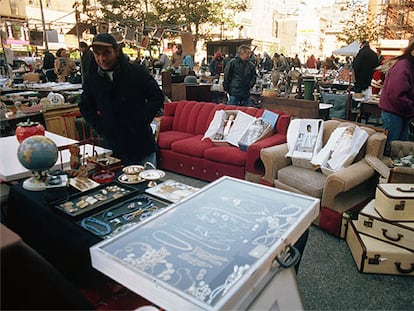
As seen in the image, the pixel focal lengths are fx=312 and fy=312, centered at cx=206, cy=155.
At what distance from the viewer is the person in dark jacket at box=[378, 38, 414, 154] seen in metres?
3.17

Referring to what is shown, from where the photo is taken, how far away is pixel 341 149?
3.05 meters

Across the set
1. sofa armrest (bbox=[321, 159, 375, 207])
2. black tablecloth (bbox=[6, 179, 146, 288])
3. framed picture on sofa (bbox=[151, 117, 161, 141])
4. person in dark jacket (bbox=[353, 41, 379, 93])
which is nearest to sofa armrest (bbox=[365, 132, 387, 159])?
sofa armrest (bbox=[321, 159, 375, 207])

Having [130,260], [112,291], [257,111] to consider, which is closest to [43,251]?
[112,291]

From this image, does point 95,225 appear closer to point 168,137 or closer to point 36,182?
point 36,182

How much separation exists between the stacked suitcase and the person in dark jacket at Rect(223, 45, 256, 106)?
12.2 ft

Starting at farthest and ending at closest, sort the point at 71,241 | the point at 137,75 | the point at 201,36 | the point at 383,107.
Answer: the point at 201,36 → the point at 383,107 → the point at 137,75 → the point at 71,241

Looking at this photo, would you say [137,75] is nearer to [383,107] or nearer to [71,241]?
[71,241]

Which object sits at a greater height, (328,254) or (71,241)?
(71,241)

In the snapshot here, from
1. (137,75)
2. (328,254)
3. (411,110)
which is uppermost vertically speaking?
(137,75)

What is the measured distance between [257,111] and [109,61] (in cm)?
236

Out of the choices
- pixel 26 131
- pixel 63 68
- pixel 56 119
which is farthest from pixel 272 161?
pixel 63 68

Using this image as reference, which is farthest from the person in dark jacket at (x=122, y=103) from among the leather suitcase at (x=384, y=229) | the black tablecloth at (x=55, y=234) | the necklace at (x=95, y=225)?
the leather suitcase at (x=384, y=229)

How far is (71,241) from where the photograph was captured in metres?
1.51

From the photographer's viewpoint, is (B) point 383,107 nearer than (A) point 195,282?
No
